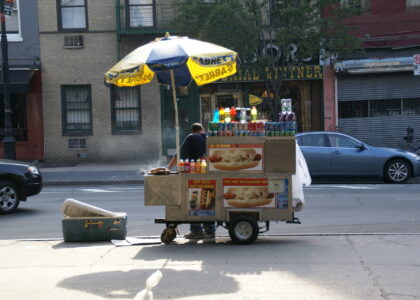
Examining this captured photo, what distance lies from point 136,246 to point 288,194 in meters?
2.25

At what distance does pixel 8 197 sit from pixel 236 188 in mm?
5948

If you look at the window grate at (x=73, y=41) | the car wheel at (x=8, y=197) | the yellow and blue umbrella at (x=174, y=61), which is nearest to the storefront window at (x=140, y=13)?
the window grate at (x=73, y=41)

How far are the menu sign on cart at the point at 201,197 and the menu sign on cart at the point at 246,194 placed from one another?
0.19m

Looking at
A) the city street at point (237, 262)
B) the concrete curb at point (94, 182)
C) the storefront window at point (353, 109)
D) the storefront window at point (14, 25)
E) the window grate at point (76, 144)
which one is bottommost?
the city street at point (237, 262)

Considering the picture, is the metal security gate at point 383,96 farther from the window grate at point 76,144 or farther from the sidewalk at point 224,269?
the sidewalk at point 224,269

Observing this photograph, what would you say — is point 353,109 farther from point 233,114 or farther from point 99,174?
point 233,114

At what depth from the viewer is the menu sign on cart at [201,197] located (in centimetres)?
836

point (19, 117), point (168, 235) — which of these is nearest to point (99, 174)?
point (19, 117)

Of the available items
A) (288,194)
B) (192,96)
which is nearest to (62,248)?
(288,194)

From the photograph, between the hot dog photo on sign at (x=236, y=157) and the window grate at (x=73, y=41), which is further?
the window grate at (x=73, y=41)

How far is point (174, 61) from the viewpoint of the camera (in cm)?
824


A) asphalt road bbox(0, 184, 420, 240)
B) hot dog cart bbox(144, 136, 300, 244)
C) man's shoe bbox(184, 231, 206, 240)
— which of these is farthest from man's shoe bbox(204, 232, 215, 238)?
asphalt road bbox(0, 184, 420, 240)

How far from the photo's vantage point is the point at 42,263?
742 cm

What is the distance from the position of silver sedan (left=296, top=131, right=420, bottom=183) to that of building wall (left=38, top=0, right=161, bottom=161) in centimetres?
843
